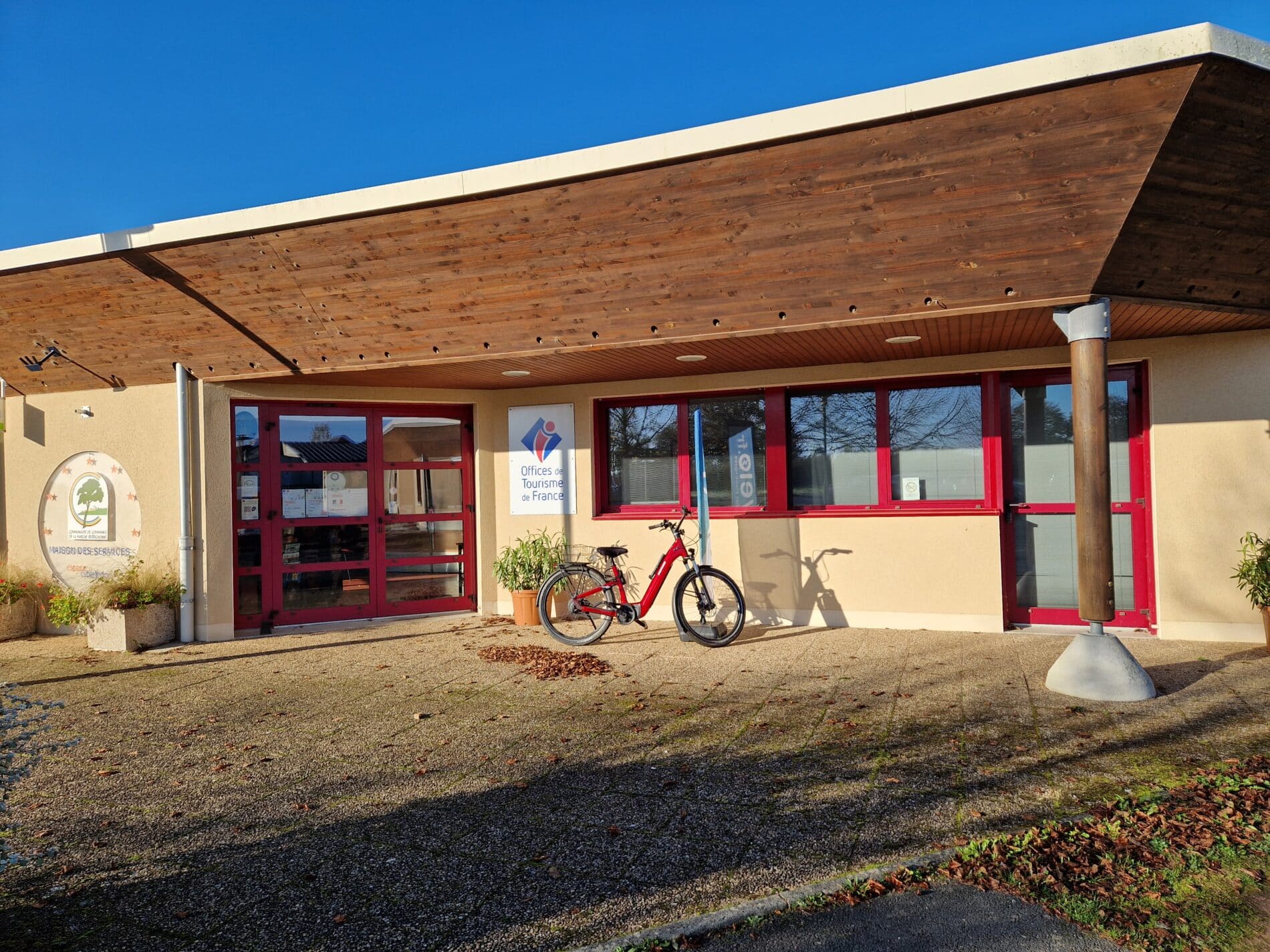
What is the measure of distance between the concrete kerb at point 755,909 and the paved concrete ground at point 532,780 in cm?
7

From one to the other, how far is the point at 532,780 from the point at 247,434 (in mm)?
5783

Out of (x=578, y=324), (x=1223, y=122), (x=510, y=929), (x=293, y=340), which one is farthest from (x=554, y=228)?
(x=510, y=929)

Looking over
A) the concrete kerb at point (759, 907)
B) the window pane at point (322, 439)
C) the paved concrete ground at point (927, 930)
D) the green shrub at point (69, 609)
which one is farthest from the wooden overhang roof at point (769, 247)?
the paved concrete ground at point (927, 930)

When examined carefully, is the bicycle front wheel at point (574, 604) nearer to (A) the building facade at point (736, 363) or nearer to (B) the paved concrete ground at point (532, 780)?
(A) the building facade at point (736, 363)

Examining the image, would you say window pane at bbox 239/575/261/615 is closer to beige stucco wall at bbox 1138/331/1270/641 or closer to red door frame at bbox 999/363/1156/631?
red door frame at bbox 999/363/1156/631

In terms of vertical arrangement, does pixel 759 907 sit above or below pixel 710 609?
below

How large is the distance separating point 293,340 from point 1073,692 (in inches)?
263

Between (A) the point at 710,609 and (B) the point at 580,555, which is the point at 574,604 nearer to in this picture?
(B) the point at 580,555

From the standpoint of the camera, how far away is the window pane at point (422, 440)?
9008 millimetres

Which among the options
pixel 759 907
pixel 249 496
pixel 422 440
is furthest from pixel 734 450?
pixel 759 907

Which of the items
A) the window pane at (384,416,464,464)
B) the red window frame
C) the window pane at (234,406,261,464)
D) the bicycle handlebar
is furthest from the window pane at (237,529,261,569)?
the bicycle handlebar

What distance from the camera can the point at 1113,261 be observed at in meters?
5.18

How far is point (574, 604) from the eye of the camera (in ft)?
25.9

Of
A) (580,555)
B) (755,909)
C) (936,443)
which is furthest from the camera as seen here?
(580,555)
